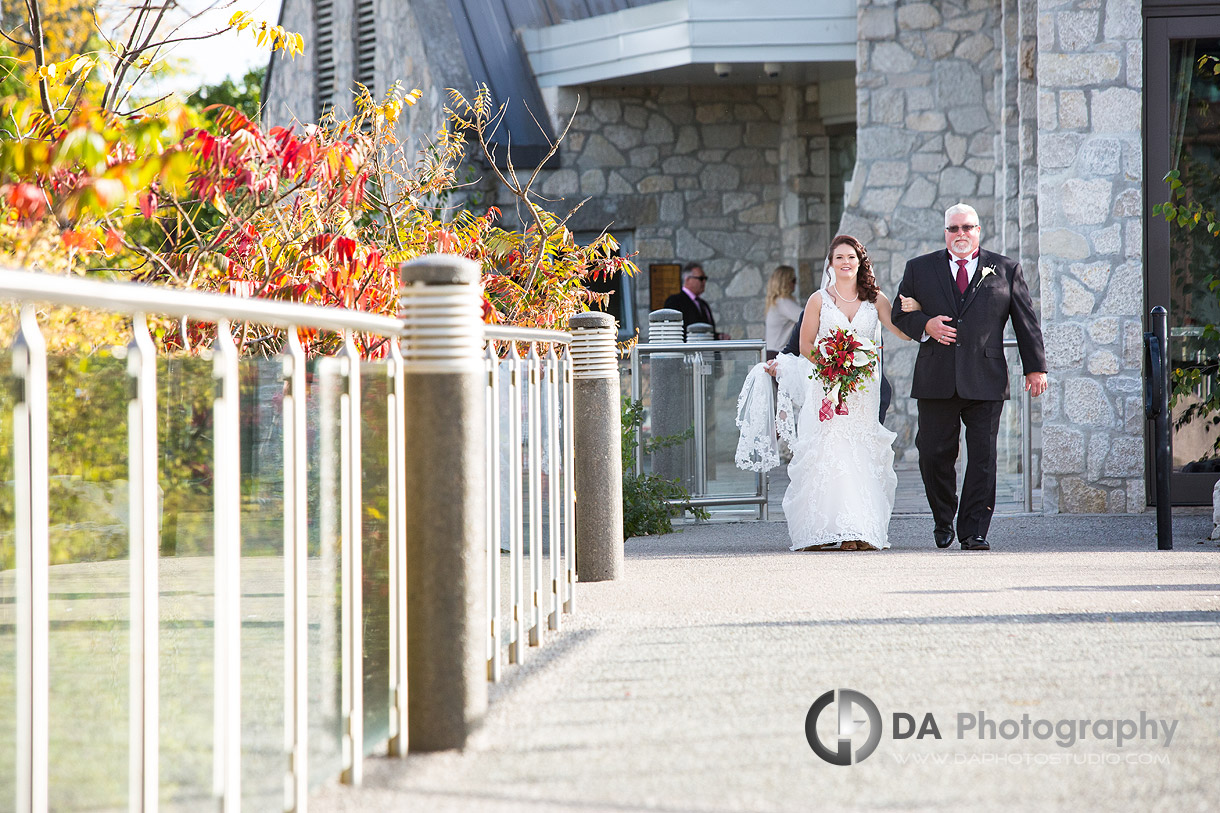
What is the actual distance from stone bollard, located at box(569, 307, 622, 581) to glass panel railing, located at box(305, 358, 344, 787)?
2565 millimetres

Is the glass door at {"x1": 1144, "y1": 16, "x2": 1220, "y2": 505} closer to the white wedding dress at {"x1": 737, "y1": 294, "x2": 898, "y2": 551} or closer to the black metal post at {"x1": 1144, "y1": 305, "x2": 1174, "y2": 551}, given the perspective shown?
the black metal post at {"x1": 1144, "y1": 305, "x2": 1174, "y2": 551}

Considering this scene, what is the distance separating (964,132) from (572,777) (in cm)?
1024

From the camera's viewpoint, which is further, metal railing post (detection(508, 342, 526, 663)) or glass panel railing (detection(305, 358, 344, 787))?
metal railing post (detection(508, 342, 526, 663))

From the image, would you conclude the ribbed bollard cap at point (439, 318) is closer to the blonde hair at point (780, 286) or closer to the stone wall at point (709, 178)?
the blonde hair at point (780, 286)

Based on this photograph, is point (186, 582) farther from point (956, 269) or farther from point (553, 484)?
point (956, 269)

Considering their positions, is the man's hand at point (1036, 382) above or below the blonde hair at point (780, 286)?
below

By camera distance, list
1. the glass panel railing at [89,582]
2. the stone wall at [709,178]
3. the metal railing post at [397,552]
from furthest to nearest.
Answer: the stone wall at [709,178] → the metal railing post at [397,552] → the glass panel railing at [89,582]

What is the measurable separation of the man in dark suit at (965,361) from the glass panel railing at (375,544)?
460cm

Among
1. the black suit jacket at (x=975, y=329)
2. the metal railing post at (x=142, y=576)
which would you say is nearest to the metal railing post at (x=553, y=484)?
the metal railing post at (x=142, y=576)

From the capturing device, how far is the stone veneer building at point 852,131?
27.4ft

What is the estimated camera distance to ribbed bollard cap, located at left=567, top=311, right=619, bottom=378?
16.8 feet

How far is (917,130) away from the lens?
11.8 meters

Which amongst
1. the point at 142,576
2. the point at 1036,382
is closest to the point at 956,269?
the point at 1036,382

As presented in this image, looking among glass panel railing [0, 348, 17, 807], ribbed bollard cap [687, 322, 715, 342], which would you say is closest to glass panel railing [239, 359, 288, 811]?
glass panel railing [0, 348, 17, 807]
